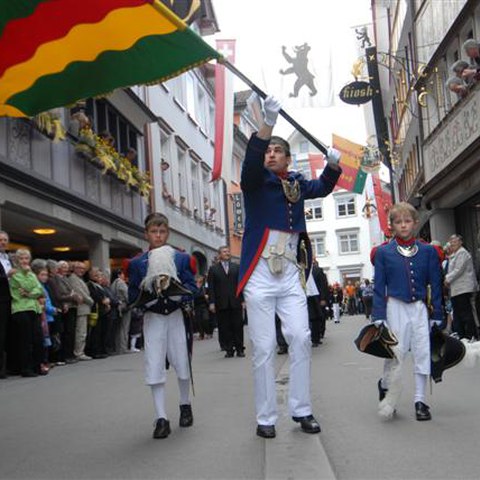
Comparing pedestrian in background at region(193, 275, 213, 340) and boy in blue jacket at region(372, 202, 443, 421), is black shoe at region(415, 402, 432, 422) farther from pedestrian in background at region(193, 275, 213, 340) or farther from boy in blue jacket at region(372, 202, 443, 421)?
pedestrian in background at region(193, 275, 213, 340)

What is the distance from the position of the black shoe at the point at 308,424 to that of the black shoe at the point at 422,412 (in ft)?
2.87

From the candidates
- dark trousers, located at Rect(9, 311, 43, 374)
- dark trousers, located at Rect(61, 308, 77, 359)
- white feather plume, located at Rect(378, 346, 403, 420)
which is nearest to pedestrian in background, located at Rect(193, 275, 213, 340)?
dark trousers, located at Rect(61, 308, 77, 359)

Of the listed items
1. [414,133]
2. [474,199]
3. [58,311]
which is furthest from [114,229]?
[414,133]

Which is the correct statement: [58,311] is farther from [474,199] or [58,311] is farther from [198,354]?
[474,199]

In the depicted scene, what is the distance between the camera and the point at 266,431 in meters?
5.02

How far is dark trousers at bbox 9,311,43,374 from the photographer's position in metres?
10.4

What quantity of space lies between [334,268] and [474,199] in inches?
2017

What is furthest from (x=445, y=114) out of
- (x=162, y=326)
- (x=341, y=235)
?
(x=341, y=235)

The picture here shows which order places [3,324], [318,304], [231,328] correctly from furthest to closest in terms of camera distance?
1. [318,304]
2. [231,328]
3. [3,324]

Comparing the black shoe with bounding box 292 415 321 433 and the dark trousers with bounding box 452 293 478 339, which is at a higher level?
the dark trousers with bounding box 452 293 478 339

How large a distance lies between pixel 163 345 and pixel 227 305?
24.6 feet

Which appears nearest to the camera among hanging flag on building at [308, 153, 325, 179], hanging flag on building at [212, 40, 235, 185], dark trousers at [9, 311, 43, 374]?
dark trousers at [9, 311, 43, 374]

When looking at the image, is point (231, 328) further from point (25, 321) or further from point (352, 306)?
point (352, 306)

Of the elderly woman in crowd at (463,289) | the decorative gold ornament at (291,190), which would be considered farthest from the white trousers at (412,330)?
the elderly woman in crowd at (463,289)
